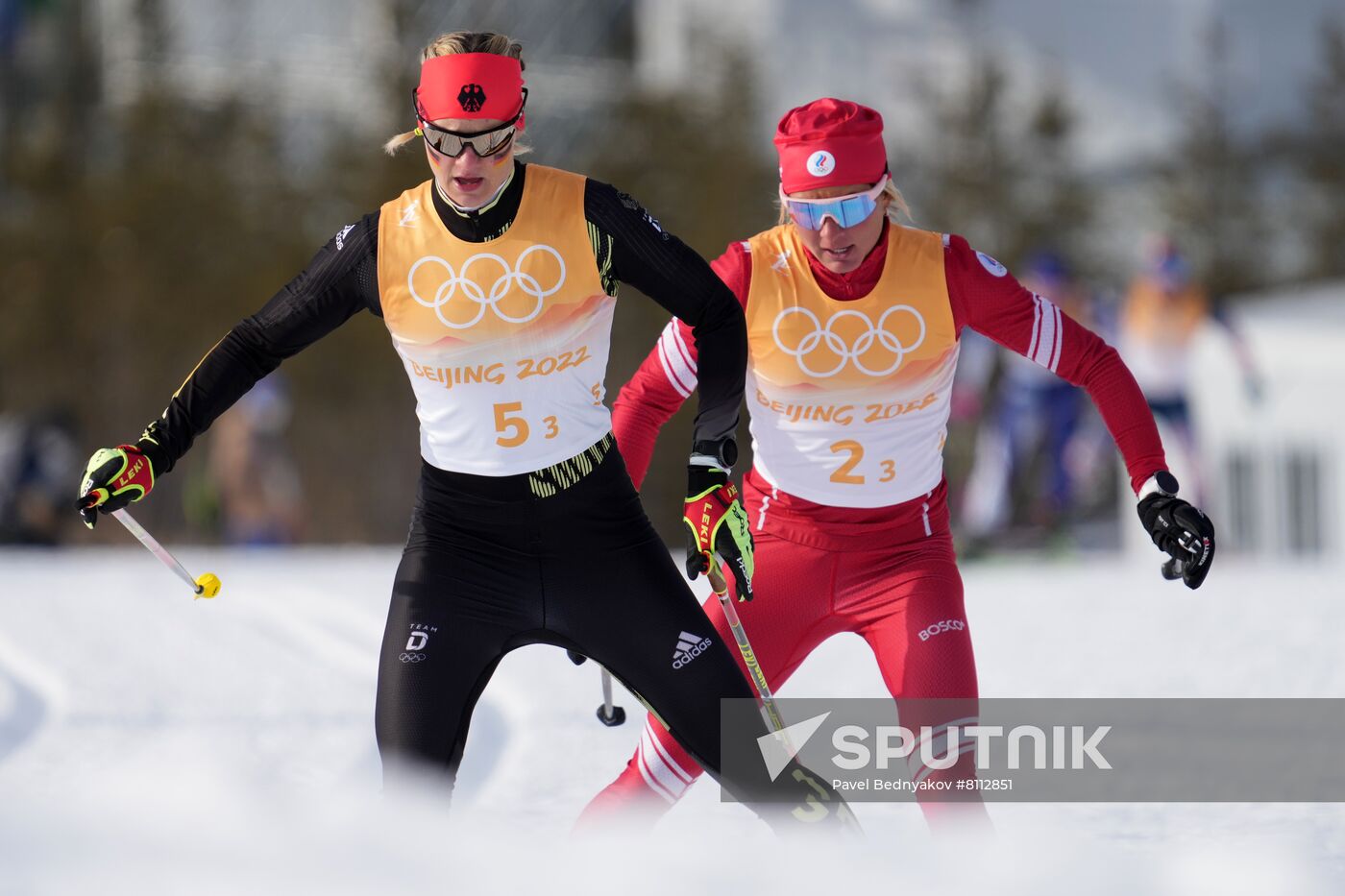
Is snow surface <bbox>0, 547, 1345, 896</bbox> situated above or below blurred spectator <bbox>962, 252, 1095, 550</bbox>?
below

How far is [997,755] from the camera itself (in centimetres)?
521

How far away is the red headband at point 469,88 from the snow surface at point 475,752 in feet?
4.42

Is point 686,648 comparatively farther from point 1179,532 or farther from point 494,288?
point 1179,532

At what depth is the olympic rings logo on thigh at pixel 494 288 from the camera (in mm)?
3443

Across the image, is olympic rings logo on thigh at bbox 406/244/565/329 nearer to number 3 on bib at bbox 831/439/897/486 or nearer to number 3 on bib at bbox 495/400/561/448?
number 3 on bib at bbox 495/400/561/448

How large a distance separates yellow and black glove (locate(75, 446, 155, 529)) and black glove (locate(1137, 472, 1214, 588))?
6.97ft

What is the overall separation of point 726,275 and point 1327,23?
2386 cm

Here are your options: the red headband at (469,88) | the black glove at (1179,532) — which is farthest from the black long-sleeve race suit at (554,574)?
the black glove at (1179,532)

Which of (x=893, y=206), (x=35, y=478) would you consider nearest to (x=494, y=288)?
(x=893, y=206)

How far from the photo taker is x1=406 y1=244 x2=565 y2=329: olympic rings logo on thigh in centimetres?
344

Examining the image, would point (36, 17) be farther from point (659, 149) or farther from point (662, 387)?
point (662, 387)

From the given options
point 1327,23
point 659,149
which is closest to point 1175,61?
point 1327,23

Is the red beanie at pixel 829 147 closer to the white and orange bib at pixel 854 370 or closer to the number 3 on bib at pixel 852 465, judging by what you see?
the white and orange bib at pixel 854 370

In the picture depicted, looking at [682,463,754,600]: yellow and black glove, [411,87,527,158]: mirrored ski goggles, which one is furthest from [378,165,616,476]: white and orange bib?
[682,463,754,600]: yellow and black glove
